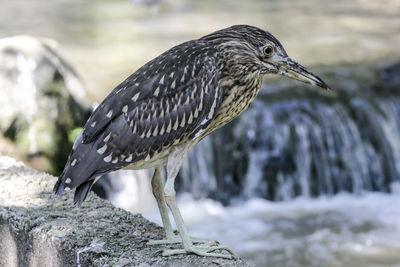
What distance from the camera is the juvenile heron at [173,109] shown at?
3.63 meters

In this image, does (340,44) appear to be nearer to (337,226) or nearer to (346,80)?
(346,80)

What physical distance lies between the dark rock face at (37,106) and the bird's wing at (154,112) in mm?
4167

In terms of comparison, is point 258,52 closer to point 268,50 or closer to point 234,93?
point 268,50

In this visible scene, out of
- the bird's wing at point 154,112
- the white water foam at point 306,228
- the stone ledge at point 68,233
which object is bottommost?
the white water foam at point 306,228

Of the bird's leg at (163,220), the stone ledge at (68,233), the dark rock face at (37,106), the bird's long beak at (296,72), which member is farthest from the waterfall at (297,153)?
the bird's long beak at (296,72)

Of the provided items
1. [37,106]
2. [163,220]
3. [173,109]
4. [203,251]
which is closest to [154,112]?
[173,109]

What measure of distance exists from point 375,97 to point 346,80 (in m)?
0.74

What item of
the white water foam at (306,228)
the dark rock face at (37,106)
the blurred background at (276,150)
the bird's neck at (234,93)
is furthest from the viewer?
the white water foam at (306,228)

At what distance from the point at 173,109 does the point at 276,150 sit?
Result: 6126 millimetres

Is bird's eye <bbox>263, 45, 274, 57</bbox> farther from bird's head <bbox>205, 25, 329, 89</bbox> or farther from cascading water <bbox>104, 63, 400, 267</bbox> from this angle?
cascading water <bbox>104, 63, 400, 267</bbox>

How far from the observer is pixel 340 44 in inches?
538

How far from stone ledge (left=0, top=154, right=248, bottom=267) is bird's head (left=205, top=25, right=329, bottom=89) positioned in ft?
3.54

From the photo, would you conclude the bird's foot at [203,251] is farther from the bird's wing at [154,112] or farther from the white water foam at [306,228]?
the white water foam at [306,228]

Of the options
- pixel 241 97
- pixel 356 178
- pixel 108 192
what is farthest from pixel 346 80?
pixel 241 97
